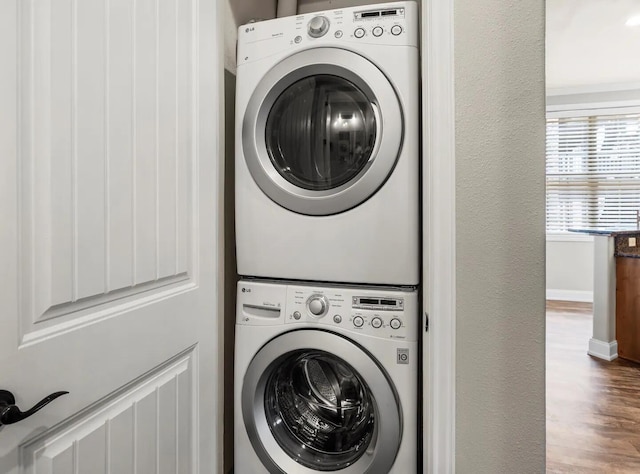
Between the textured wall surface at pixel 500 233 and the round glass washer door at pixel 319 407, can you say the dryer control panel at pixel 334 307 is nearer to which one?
the round glass washer door at pixel 319 407

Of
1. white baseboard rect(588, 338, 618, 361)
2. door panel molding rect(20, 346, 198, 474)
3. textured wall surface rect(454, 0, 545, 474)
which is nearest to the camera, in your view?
door panel molding rect(20, 346, 198, 474)

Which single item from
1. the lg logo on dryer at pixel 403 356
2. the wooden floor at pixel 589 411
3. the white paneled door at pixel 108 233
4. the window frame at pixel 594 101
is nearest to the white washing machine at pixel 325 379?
the lg logo on dryer at pixel 403 356

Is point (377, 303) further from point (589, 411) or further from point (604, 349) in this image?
point (604, 349)

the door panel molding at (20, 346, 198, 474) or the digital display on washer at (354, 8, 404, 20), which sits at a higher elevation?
the digital display on washer at (354, 8, 404, 20)

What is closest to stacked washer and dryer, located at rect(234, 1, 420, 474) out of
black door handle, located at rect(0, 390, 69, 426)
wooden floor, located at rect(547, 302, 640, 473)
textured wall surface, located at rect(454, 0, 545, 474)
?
textured wall surface, located at rect(454, 0, 545, 474)

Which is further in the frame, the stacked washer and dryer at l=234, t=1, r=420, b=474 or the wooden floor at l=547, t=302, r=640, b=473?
the wooden floor at l=547, t=302, r=640, b=473

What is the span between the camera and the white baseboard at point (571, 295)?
522 cm

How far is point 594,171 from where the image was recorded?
16.8ft

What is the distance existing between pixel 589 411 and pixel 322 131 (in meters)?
2.28

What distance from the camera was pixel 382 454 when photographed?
48.6 inches

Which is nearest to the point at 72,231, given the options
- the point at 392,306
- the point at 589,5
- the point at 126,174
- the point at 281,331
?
the point at 126,174

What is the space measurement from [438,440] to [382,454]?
0.92 feet

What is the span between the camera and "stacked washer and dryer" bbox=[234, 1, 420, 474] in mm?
1248

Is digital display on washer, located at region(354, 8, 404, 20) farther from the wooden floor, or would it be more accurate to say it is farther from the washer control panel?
the wooden floor
